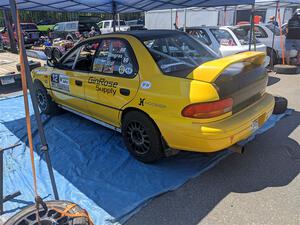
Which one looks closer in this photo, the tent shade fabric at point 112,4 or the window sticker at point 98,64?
the window sticker at point 98,64

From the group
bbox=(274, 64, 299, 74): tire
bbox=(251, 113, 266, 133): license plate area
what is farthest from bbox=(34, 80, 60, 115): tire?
bbox=(274, 64, 299, 74): tire

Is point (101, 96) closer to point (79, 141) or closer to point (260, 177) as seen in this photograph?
point (79, 141)

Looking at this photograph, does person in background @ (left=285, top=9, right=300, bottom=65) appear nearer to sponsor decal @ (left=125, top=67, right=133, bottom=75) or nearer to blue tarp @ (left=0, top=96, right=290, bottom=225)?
blue tarp @ (left=0, top=96, right=290, bottom=225)

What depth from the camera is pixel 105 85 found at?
3855 millimetres

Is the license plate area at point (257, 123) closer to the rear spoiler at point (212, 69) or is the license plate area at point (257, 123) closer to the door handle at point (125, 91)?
the rear spoiler at point (212, 69)

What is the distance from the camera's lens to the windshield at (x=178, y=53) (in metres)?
3.38

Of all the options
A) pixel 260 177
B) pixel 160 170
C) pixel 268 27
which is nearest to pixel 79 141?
pixel 160 170

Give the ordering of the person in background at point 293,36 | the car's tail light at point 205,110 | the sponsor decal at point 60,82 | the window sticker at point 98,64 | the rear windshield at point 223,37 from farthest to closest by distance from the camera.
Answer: the person in background at point 293,36 → the rear windshield at point 223,37 → the sponsor decal at point 60,82 → the window sticker at point 98,64 → the car's tail light at point 205,110

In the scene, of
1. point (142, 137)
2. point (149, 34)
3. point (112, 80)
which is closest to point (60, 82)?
point (112, 80)

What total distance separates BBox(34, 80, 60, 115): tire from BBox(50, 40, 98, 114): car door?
422 mm

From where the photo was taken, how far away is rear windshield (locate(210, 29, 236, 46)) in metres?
7.97

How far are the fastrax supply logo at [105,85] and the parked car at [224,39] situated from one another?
4.76 metres

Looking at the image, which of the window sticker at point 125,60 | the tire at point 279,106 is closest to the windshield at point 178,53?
the window sticker at point 125,60

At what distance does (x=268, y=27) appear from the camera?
10297 mm
